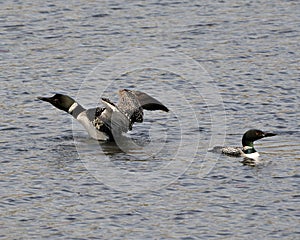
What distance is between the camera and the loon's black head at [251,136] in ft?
64.7

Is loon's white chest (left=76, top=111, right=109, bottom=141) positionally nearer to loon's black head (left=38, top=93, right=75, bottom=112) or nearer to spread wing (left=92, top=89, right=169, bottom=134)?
spread wing (left=92, top=89, right=169, bottom=134)

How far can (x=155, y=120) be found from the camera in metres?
22.4

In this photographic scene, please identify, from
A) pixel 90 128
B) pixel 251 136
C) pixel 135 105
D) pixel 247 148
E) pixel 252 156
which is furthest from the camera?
pixel 90 128

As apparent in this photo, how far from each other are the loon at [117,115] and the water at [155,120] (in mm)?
398

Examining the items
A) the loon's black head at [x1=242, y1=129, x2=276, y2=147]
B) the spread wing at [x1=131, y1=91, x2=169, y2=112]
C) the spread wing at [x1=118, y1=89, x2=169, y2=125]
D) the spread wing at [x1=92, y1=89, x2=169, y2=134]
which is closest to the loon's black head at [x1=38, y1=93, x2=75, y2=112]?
the spread wing at [x1=92, y1=89, x2=169, y2=134]

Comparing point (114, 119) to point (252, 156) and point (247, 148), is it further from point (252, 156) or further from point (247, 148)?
point (252, 156)

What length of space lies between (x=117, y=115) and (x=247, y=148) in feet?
10.4

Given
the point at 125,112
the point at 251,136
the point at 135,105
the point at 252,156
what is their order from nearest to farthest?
the point at 252,156
the point at 251,136
the point at 125,112
the point at 135,105

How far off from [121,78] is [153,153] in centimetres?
572

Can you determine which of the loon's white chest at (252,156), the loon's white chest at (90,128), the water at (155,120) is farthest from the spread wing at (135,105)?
the loon's white chest at (252,156)

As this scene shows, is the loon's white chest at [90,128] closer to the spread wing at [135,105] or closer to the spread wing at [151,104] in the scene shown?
the spread wing at [135,105]

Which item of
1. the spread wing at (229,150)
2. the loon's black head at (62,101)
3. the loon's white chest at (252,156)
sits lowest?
the loon's white chest at (252,156)

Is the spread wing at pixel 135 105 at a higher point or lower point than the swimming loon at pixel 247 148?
higher

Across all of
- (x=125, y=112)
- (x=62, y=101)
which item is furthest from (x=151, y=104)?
(x=62, y=101)
